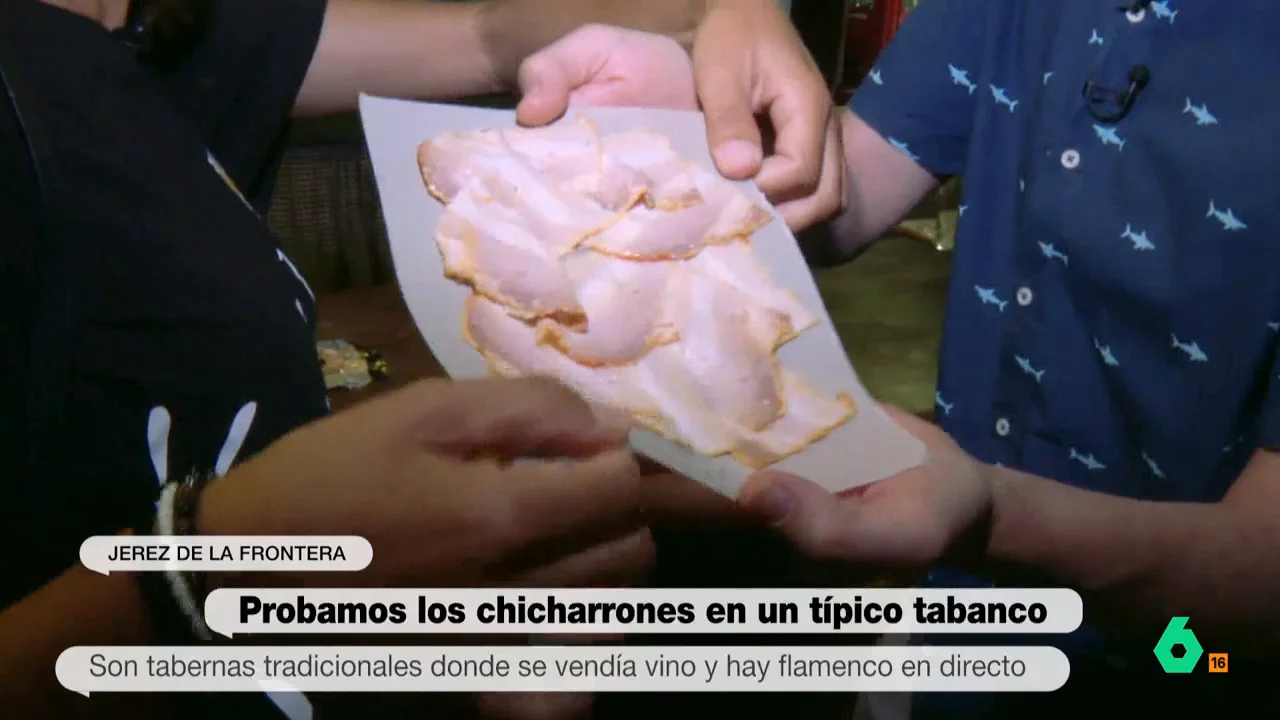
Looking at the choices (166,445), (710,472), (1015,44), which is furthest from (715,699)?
(1015,44)

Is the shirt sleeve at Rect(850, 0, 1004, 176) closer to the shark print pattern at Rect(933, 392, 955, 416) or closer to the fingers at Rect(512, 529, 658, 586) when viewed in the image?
the shark print pattern at Rect(933, 392, 955, 416)

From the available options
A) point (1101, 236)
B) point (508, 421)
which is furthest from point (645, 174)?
point (1101, 236)

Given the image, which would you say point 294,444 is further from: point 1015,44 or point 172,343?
point 1015,44

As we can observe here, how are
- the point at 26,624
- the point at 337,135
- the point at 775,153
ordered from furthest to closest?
1. the point at 337,135
2. the point at 775,153
3. the point at 26,624

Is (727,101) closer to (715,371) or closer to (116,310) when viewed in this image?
(715,371)

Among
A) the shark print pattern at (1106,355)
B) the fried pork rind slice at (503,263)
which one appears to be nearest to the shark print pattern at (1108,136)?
the shark print pattern at (1106,355)
